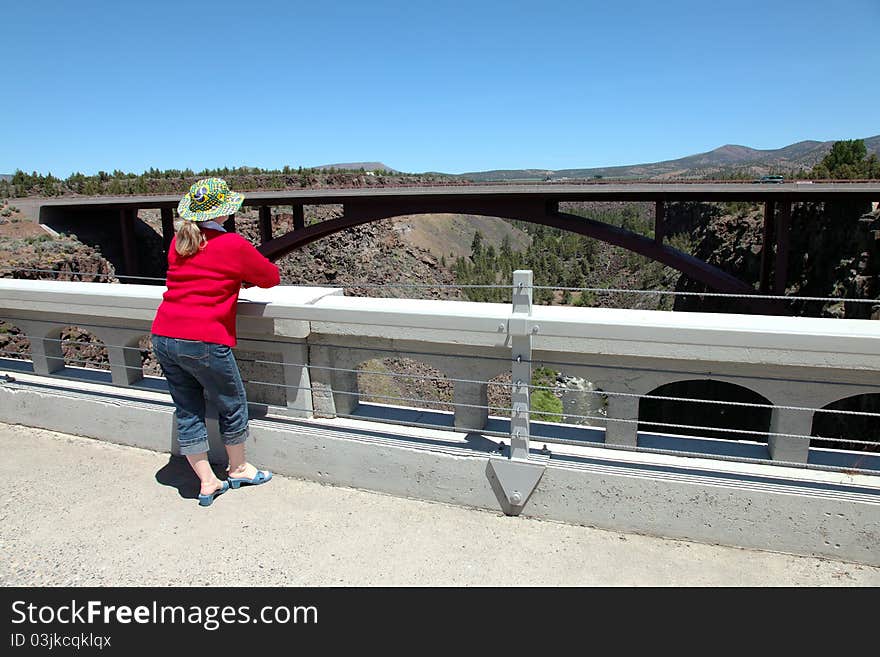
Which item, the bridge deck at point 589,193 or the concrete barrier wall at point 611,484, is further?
the bridge deck at point 589,193

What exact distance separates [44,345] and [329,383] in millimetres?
2093

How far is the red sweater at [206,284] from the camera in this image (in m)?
2.71

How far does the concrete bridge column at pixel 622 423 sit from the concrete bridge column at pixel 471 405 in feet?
1.87

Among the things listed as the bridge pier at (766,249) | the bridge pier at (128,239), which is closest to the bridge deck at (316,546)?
the bridge pier at (766,249)

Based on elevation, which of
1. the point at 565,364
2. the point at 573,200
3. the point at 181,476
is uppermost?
the point at 573,200

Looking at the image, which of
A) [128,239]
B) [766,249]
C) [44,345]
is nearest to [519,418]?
[44,345]

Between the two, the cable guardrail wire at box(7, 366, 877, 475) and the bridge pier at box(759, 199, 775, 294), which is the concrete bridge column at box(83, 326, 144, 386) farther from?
the bridge pier at box(759, 199, 775, 294)

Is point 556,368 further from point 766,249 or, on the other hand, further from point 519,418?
point 766,249

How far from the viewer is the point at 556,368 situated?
9.19ft

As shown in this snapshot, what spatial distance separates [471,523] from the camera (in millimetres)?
2805

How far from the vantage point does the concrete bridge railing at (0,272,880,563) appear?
2.48 metres

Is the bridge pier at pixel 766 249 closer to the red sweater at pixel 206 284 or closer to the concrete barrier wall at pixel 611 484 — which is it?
the concrete barrier wall at pixel 611 484

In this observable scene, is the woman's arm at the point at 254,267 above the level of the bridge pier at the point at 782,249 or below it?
above

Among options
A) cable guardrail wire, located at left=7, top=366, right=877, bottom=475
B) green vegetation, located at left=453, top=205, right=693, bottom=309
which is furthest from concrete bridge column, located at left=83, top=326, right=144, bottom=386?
green vegetation, located at left=453, top=205, right=693, bottom=309
